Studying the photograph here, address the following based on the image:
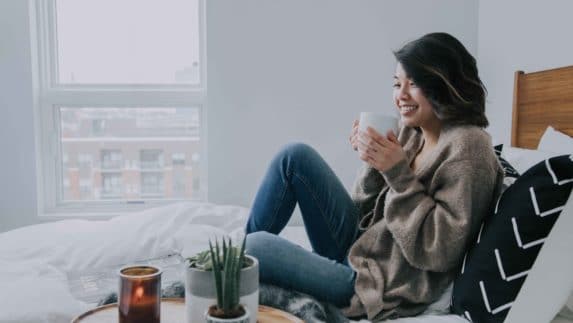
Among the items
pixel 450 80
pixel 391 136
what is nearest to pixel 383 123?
pixel 391 136

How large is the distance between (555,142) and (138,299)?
1410mm

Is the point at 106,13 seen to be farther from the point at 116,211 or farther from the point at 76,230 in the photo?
the point at 76,230

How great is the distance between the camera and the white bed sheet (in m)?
1.02

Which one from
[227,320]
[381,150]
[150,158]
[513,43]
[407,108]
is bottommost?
[227,320]

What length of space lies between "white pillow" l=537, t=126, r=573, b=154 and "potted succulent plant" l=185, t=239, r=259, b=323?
115 centimetres

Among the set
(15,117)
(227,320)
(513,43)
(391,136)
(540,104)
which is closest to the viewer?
(227,320)

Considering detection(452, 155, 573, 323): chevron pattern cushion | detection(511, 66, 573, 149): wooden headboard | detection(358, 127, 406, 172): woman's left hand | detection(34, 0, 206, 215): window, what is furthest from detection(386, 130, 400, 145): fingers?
detection(34, 0, 206, 215): window

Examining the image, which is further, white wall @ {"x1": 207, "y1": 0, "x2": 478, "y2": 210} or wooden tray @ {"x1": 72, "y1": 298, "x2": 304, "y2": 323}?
white wall @ {"x1": 207, "y1": 0, "x2": 478, "y2": 210}

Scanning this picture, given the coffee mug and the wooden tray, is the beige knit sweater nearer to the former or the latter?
the coffee mug

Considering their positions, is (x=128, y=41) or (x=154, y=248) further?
(x=128, y=41)

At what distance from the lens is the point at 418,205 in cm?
112

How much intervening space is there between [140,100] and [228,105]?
0.48 m

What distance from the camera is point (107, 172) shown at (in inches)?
104

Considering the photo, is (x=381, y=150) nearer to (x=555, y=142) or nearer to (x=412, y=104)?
(x=412, y=104)
